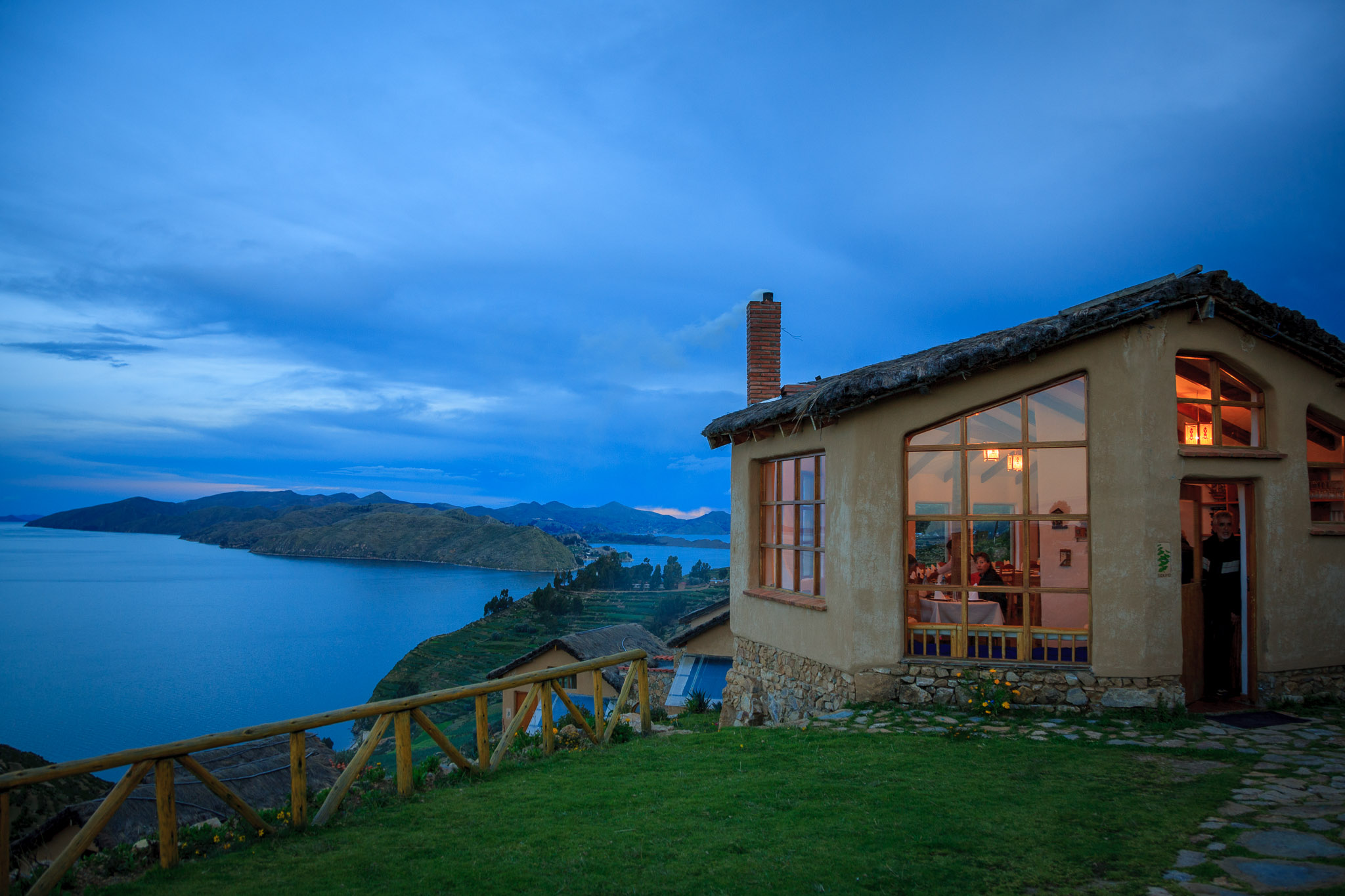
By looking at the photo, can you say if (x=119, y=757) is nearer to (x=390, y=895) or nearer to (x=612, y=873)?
(x=390, y=895)

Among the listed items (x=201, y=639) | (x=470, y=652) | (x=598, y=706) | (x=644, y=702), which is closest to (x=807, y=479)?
(x=644, y=702)

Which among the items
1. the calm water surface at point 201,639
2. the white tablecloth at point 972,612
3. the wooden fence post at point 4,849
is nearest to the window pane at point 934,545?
the white tablecloth at point 972,612

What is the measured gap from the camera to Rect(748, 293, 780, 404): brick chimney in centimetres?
1329

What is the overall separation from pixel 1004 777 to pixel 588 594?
7231cm

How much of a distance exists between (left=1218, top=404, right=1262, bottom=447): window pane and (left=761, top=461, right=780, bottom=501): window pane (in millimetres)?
5195

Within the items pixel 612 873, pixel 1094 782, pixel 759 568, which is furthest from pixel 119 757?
pixel 759 568

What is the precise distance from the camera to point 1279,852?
13.5 ft

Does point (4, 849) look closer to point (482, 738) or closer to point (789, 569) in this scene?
point (482, 738)

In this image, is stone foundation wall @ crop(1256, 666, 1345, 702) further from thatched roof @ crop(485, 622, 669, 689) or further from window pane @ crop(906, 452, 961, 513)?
thatched roof @ crop(485, 622, 669, 689)

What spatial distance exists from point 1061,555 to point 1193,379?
2.43 meters

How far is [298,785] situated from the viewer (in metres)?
5.39

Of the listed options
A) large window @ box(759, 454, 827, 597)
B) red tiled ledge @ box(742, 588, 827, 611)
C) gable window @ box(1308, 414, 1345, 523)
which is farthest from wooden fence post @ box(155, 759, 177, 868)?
gable window @ box(1308, 414, 1345, 523)

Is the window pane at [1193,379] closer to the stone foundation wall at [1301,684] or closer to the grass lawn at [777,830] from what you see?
the stone foundation wall at [1301,684]

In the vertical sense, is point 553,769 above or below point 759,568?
below
